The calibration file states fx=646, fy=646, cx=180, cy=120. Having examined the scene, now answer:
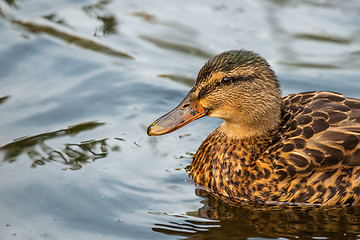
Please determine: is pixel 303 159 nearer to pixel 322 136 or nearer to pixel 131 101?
pixel 322 136

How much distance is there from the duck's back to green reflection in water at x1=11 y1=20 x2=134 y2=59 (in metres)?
3.95

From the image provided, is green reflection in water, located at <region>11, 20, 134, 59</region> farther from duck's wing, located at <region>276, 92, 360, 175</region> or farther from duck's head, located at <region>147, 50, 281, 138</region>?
duck's wing, located at <region>276, 92, 360, 175</region>

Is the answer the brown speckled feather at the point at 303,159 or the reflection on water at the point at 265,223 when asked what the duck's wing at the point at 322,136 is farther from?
the reflection on water at the point at 265,223

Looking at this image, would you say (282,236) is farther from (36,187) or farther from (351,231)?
(36,187)

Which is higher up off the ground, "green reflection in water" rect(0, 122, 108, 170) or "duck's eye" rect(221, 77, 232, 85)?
"duck's eye" rect(221, 77, 232, 85)

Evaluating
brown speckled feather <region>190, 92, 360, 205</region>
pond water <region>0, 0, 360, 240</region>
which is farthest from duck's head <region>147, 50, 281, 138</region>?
pond water <region>0, 0, 360, 240</region>

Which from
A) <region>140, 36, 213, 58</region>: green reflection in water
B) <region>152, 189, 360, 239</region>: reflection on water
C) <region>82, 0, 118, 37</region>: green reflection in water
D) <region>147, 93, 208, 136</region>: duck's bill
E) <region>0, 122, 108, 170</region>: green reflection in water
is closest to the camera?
<region>152, 189, 360, 239</region>: reflection on water

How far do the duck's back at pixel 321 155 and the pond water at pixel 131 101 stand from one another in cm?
21

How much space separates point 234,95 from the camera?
7.14 metres

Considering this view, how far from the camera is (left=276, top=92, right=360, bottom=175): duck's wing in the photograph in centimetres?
684

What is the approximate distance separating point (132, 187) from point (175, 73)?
115 inches

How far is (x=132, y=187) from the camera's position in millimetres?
7344

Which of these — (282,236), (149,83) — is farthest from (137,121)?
(282,236)

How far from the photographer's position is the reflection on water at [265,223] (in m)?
6.61
